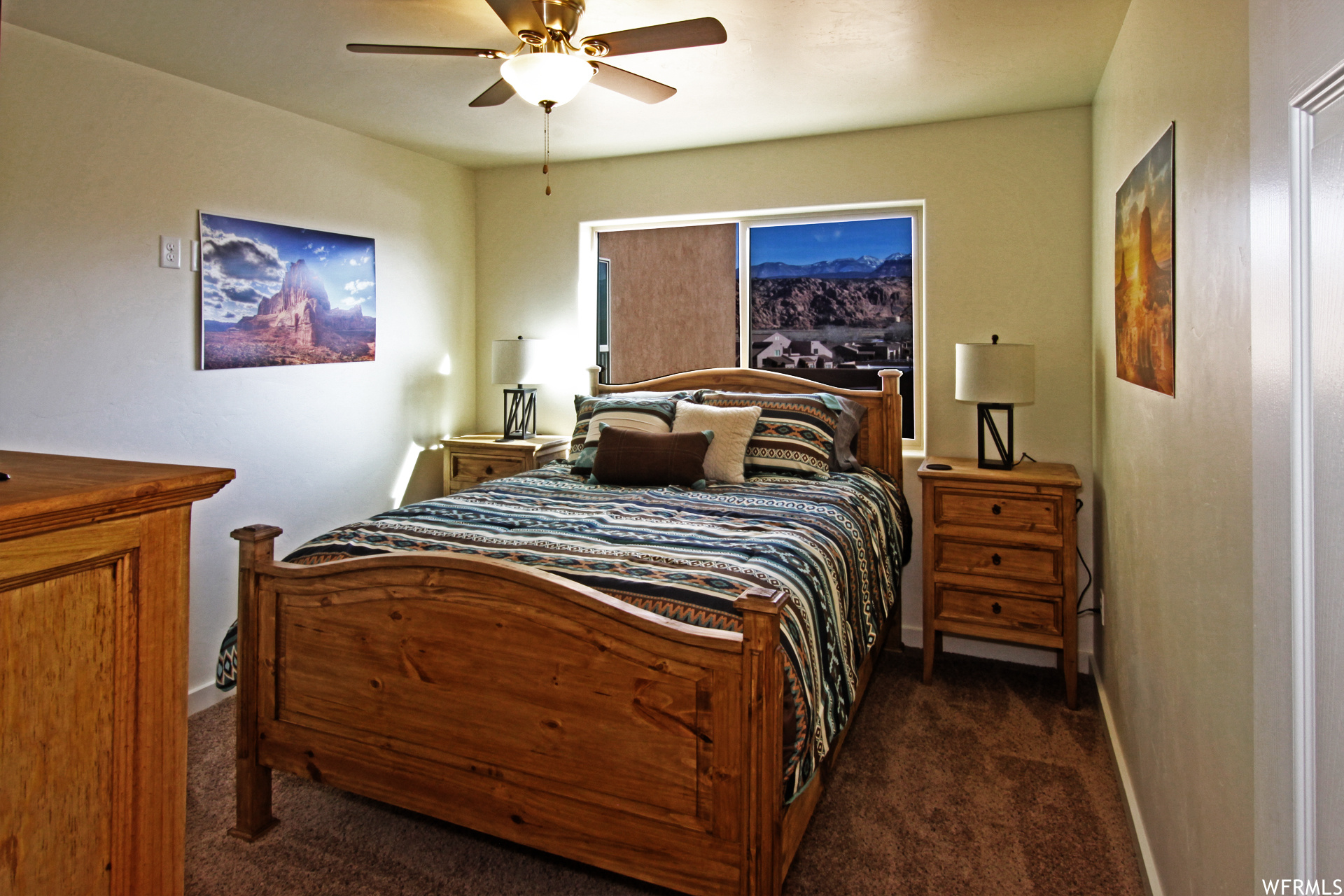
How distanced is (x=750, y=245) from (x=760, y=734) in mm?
2960

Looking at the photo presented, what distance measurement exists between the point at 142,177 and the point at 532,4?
5.54ft

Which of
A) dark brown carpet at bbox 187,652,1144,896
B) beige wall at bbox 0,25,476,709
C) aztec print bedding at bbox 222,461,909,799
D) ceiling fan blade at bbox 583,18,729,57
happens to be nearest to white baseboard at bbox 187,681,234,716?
beige wall at bbox 0,25,476,709

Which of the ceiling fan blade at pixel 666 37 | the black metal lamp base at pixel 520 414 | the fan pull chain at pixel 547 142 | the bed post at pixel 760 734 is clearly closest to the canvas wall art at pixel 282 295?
the black metal lamp base at pixel 520 414

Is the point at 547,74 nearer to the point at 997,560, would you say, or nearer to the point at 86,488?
the point at 86,488

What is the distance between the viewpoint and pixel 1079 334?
11.0 ft

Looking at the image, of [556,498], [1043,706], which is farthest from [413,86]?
[1043,706]

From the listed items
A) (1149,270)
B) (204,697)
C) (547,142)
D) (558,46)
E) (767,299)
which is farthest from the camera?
(767,299)

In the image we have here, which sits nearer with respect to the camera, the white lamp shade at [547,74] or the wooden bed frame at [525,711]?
the wooden bed frame at [525,711]

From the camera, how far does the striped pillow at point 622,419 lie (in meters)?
3.38

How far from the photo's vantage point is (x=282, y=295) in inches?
132

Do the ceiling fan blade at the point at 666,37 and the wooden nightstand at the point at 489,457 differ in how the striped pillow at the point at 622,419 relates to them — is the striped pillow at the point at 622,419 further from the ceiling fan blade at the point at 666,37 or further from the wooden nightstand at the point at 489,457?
the ceiling fan blade at the point at 666,37

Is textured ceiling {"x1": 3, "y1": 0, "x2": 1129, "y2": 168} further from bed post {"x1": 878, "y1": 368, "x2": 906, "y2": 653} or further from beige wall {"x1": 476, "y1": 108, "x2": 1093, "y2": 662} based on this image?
bed post {"x1": 878, "y1": 368, "x2": 906, "y2": 653}

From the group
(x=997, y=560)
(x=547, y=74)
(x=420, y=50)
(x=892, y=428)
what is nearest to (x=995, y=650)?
(x=997, y=560)

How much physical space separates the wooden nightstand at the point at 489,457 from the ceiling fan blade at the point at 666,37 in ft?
7.15
